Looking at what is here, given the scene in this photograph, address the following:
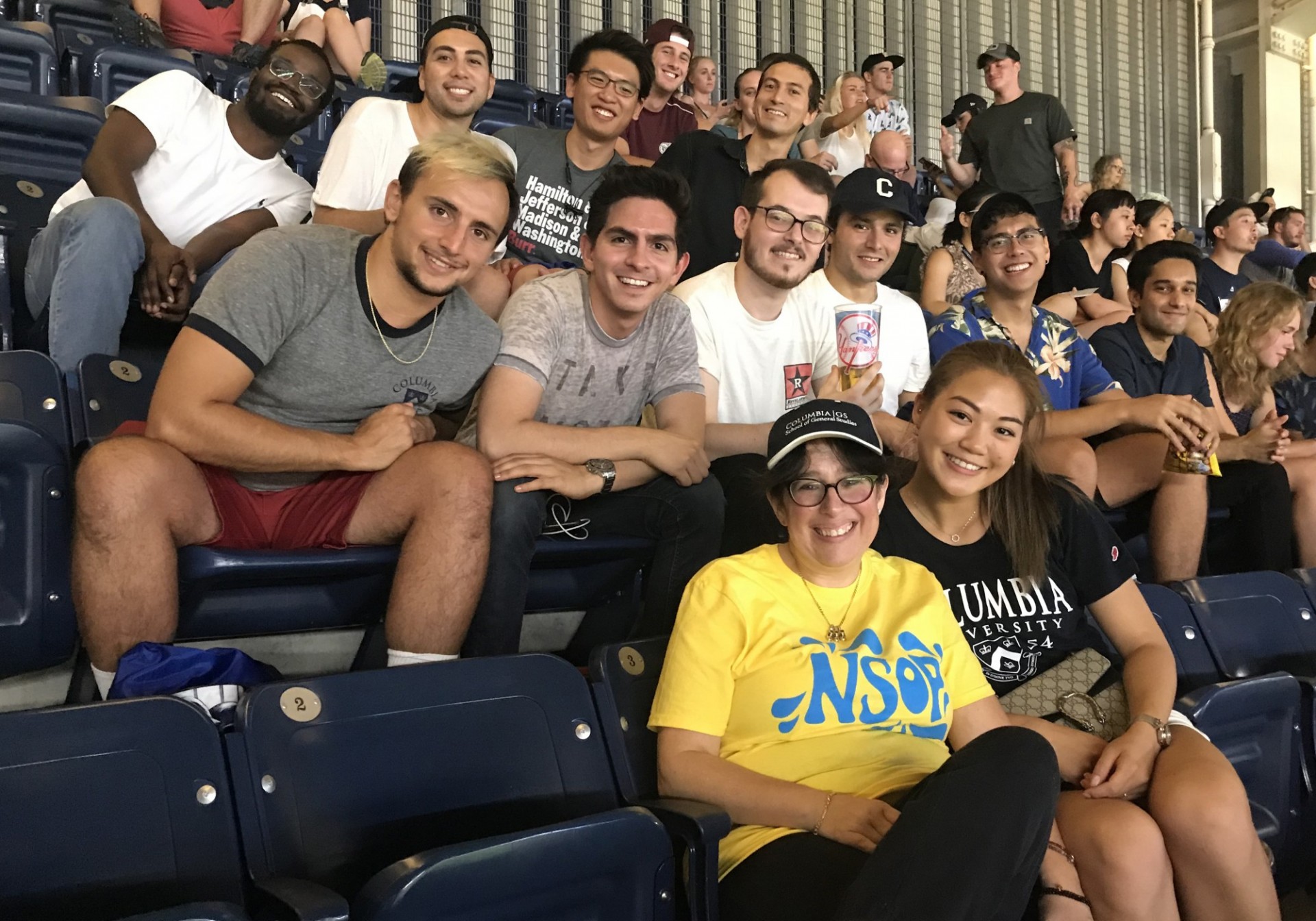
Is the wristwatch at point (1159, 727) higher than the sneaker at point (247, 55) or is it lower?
lower

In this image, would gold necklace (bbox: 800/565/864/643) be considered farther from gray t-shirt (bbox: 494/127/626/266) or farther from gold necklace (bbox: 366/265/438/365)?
gray t-shirt (bbox: 494/127/626/266)

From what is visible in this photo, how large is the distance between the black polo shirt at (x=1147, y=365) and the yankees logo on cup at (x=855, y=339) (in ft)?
4.43

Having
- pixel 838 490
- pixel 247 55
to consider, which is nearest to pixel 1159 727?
pixel 838 490

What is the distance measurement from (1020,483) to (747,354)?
2.84ft

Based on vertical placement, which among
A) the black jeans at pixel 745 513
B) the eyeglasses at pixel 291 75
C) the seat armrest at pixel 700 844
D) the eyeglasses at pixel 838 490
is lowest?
the seat armrest at pixel 700 844

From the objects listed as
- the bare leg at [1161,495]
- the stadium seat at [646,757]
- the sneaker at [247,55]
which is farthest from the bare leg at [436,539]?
the sneaker at [247,55]

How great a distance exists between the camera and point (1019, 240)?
3.24m

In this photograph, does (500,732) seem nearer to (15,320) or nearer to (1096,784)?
(1096,784)

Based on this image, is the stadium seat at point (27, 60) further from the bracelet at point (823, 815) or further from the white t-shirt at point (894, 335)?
the bracelet at point (823, 815)

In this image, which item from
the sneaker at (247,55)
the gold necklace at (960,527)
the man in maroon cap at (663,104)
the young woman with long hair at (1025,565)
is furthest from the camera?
the man in maroon cap at (663,104)

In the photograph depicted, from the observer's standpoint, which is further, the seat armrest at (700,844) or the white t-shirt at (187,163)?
the white t-shirt at (187,163)

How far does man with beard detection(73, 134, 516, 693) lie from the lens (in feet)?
6.05

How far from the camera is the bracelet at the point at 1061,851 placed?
177 cm

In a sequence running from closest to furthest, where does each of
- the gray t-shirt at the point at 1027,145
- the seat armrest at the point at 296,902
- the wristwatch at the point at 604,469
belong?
the seat armrest at the point at 296,902
the wristwatch at the point at 604,469
the gray t-shirt at the point at 1027,145
